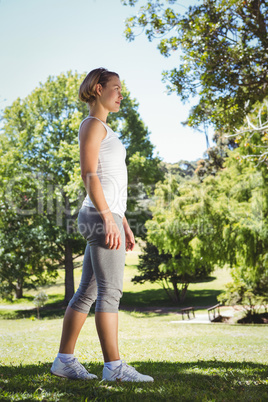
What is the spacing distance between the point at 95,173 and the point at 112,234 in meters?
0.43

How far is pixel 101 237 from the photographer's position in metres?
2.42

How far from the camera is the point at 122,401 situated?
2.02 metres

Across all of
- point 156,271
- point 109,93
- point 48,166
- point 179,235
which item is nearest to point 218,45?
point 109,93

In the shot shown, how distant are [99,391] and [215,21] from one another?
322 inches

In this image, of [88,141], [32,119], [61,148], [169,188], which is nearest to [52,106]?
[32,119]

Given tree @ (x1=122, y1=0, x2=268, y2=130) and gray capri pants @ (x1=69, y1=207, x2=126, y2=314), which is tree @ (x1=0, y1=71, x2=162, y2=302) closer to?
Answer: tree @ (x1=122, y1=0, x2=268, y2=130)

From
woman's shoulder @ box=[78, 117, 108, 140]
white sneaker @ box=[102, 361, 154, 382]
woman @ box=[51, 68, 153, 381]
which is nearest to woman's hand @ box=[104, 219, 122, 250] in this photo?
woman @ box=[51, 68, 153, 381]

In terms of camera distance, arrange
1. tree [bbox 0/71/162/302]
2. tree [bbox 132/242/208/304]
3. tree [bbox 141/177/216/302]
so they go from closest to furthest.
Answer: tree [bbox 141/177/216/302] → tree [bbox 0/71/162/302] → tree [bbox 132/242/208/304]

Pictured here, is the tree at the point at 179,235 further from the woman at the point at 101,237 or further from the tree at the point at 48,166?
the woman at the point at 101,237

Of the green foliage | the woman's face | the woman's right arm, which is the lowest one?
the green foliage

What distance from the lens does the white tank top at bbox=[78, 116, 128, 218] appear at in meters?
2.56

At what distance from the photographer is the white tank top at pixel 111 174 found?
101 inches

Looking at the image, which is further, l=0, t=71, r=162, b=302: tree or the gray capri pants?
l=0, t=71, r=162, b=302: tree

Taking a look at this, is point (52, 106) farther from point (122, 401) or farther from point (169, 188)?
point (122, 401)
